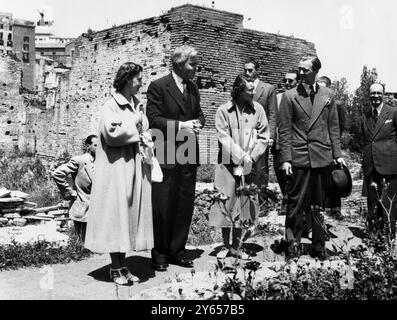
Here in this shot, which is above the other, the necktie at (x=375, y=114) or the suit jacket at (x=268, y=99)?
the suit jacket at (x=268, y=99)

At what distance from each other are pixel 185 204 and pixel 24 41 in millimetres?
78909

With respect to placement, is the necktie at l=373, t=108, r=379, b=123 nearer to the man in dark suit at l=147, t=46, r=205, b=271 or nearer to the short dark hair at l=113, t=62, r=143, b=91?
the man in dark suit at l=147, t=46, r=205, b=271

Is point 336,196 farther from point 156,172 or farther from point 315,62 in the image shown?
point 156,172

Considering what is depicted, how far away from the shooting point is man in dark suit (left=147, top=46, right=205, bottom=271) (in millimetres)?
5121

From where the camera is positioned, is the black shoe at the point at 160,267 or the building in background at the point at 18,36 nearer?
the black shoe at the point at 160,267

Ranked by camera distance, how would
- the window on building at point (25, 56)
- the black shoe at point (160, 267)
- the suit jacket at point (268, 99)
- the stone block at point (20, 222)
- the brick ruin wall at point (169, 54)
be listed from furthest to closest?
the window on building at point (25, 56)
the brick ruin wall at point (169, 54)
the stone block at point (20, 222)
the suit jacket at point (268, 99)
the black shoe at point (160, 267)

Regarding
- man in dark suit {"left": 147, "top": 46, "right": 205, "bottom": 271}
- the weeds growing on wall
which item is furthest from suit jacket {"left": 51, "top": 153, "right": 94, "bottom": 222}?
the weeds growing on wall

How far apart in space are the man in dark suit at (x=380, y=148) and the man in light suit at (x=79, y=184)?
3.49 metres

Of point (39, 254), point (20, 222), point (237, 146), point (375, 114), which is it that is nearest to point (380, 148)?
point (375, 114)

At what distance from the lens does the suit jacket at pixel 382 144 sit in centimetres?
647

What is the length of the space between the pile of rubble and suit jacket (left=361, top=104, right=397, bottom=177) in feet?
18.3

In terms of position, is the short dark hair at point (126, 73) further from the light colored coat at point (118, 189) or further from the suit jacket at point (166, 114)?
the suit jacket at point (166, 114)

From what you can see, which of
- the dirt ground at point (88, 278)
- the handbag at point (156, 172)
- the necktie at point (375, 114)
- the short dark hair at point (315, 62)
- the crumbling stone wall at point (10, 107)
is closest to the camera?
the dirt ground at point (88, 278)

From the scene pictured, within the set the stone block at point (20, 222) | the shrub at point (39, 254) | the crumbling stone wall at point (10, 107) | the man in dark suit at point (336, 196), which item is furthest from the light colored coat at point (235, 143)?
the crumbling stone wall at point (10, 107)
